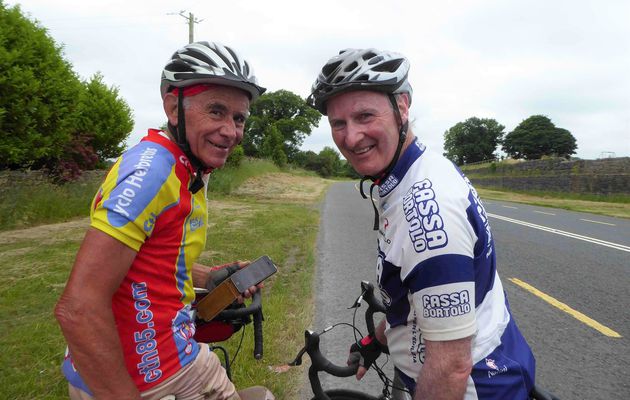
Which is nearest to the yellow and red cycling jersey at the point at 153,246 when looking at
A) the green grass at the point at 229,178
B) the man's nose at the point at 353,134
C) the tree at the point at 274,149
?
the man's nose at the point at 353,134

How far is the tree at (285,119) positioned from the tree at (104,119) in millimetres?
53882

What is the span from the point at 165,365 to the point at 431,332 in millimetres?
1073

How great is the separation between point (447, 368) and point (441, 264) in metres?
0.37

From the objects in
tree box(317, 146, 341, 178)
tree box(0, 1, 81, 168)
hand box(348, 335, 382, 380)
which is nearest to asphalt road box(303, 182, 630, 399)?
hand box(348, 335, 382, 380)

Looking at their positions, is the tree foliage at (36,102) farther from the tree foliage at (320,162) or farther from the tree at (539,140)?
the tree at (539,140)

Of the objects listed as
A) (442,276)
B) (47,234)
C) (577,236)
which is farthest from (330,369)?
(577,236)

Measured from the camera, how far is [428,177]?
4.75 feet

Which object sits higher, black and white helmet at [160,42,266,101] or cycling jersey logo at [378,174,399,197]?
black and white helmet at [160,42,266,101]

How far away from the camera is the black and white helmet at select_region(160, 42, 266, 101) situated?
1.76m

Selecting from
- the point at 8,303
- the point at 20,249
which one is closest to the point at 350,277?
the point at 8,303

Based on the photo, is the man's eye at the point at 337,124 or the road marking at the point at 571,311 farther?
the road marking at the point at 571,311

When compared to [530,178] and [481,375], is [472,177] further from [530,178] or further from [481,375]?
[481,375]

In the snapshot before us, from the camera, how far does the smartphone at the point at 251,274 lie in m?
1.93

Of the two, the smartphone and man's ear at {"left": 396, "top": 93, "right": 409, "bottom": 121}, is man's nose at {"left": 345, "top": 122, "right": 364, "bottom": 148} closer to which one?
man's ear at {"left": 396, "top": 93, "right": 409, "bottom": 121}
